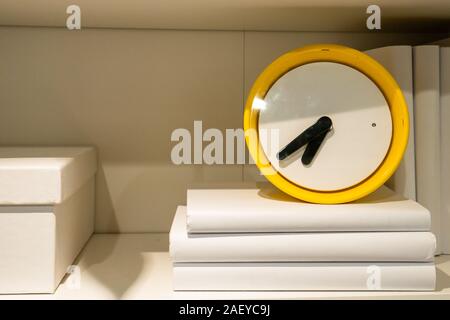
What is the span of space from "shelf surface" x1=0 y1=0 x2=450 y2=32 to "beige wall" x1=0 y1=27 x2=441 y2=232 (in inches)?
1.2

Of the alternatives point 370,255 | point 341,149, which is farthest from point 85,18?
point 370,255

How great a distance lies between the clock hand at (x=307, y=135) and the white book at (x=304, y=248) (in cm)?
11

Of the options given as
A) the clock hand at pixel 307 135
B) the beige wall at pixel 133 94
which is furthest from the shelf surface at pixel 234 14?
the clock hand at pixel 307 135

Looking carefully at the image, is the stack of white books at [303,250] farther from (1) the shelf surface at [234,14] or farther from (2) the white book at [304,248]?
(1) the shelf surface at [234,14]

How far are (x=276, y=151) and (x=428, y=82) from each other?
0.87 feet

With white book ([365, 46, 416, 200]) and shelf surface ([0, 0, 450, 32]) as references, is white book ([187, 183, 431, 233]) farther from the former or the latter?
shelf surface ([0, 0, 450, 32])

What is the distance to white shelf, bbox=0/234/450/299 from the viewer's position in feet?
1.78

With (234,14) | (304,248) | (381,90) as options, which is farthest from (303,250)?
(234,14)

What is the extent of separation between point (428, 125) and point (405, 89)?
6 cm

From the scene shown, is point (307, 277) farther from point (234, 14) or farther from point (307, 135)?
point (234, 14)

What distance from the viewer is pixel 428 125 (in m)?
0.68

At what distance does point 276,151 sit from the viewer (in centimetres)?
61

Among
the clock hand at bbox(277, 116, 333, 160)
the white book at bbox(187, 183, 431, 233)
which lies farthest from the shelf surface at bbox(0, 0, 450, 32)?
the white book at bbox(187, 183, 431, 233)

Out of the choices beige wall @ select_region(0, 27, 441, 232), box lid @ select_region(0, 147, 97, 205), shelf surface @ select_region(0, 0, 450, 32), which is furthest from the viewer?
beige wall @ select_region(0, 27, 441, 232)
